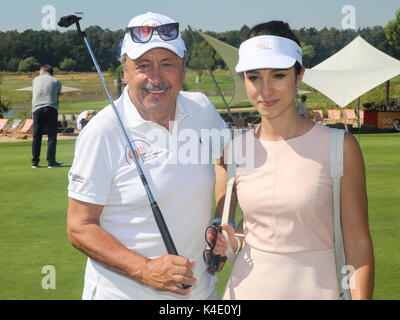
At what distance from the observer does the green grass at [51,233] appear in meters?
4.52

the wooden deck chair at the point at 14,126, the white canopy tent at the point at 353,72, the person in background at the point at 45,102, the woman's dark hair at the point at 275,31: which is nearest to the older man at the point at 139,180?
the woman's dark hair at the point at 275,31

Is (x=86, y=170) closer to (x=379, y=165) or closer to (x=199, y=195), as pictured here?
(x=199, y=195)

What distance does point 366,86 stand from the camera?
2486 cm

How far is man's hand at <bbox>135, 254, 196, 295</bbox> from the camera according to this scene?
A: 2256 millimetres

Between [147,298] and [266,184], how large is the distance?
734 millimetres

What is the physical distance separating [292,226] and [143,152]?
2.38 ft

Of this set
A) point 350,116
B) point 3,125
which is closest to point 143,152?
point 3,125

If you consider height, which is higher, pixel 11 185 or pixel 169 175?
pixel 169 175

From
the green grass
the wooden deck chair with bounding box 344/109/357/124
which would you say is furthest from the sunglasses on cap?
the wooden deck chair with bounding box 344/109/357/124

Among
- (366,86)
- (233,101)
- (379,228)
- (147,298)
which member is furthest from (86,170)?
(233,101)

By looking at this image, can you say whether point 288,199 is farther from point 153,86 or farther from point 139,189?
point 153,86

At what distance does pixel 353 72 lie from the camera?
25.1 m

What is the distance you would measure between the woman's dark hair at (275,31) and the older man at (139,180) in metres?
0.40

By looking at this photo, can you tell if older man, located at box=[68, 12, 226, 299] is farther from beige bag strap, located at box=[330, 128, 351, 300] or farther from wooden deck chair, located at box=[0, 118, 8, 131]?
wooden deck chair, located at box=[0, 118, 8, 131]
